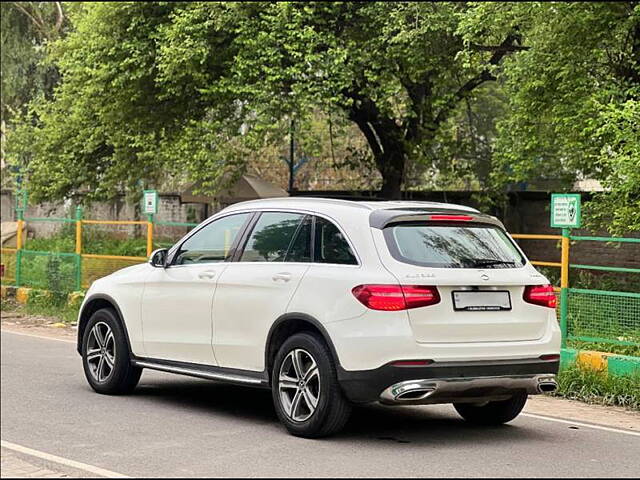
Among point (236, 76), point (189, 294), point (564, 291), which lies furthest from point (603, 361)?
point (236, 76)

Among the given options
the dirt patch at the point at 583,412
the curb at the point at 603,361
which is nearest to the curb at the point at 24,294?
the curb at the point at 603,361

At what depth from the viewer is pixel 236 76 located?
19.5 metres

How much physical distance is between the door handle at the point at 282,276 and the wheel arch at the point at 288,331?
0.31 meters

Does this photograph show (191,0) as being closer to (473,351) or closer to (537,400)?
(537,400)

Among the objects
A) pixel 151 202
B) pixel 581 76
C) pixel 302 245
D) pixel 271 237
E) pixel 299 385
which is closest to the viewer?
pixel 299 385

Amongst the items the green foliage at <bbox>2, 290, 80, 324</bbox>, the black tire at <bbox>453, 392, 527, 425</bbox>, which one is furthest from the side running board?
the green foliage at <bbox>2, 290, 80, 324</bbox>

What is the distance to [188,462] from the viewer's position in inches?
293

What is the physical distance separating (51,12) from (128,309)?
24452 mm

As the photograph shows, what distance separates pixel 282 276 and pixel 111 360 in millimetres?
2662

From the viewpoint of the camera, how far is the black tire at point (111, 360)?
1044 centimetres

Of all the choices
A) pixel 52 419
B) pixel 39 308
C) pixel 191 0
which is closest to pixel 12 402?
pixel 52 419

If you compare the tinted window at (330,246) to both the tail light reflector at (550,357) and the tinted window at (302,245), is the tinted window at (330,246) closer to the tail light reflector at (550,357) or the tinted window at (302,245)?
the tinted window at (302,245)

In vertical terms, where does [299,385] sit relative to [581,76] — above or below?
below

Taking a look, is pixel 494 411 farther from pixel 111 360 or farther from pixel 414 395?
pixel 111 360
